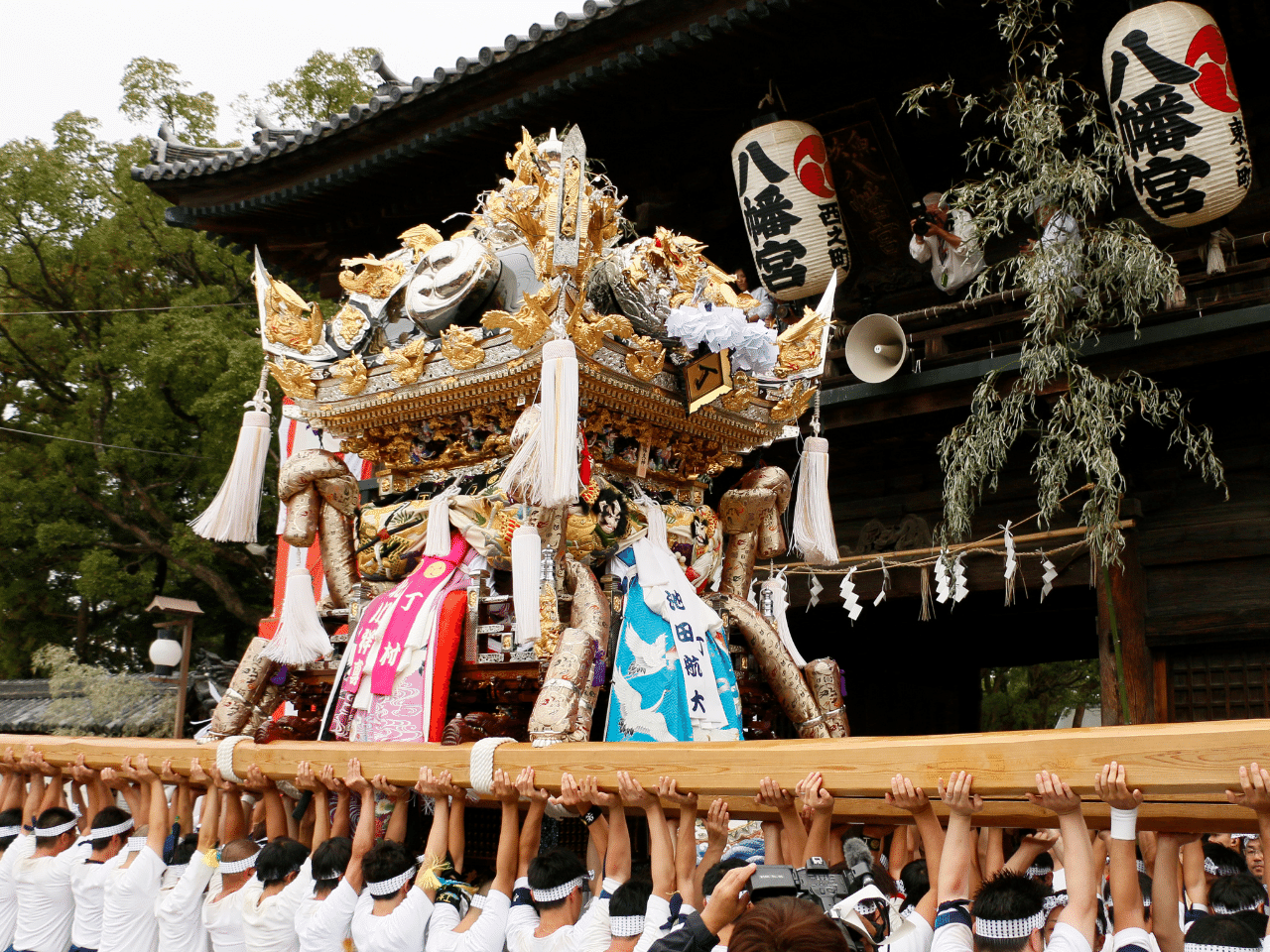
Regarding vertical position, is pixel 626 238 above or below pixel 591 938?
above

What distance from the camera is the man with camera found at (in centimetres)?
765

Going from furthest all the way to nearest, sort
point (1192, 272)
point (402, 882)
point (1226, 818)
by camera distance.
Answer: point (1192, 272), point (402, 882), point (1226, 818)

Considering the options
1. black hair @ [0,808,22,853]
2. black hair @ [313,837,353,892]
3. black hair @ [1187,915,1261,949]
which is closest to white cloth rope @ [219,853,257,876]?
black hair @ [313,837,353,892]

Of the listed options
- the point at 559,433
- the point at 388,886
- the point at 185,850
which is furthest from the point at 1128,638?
the point at 185,850

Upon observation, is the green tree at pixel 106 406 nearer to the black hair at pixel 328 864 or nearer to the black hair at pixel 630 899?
the black hair at pixel 328 864

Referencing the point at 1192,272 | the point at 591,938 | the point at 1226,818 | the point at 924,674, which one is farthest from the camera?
the point at 924,674

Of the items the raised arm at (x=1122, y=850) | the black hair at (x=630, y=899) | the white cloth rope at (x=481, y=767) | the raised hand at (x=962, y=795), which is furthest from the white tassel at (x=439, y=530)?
the raised arm at (x=1122, y=850)

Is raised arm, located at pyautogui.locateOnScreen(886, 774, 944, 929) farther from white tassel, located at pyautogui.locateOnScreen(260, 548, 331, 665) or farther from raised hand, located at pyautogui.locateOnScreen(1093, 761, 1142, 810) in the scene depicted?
white tassel, located at pyautogui.locateOnScreen(260, 548, 331, 665)

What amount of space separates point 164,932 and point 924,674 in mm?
8425

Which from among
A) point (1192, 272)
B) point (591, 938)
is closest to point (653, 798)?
point (591, 938)

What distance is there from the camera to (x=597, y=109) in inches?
317

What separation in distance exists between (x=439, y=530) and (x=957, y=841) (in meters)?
2.56

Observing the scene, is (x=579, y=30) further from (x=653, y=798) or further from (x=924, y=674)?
(x=924, y=674)

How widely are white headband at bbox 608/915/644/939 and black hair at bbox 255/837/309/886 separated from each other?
1472 mm
